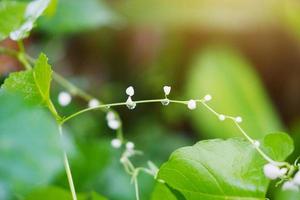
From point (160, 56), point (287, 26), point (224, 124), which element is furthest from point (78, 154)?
point (287, 26)

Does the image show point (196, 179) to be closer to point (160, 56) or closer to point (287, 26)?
point (160, 56)

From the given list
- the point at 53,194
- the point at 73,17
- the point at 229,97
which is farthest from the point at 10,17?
the point at 229,97

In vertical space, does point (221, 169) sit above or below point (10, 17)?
below

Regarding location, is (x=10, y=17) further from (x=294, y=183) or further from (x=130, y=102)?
(x=294, y=183)

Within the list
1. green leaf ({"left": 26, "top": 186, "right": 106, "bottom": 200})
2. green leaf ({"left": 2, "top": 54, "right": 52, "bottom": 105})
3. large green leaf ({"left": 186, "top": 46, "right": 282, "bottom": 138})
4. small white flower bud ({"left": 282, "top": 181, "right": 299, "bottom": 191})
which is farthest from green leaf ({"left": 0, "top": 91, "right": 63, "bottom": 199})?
large green leaf ({"left": 186, "top": 46, "right": 282, "bottom": 138})

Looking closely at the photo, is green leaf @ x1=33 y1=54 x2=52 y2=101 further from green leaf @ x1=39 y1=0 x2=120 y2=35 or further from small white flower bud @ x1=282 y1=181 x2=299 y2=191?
green leaf @ x1=39 y1=0 x2=120 y2=35

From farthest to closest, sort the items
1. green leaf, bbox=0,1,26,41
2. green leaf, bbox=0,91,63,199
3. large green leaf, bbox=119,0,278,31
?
large green leaf, bbox=119,0,278,31 → green leaf, bbox=0,91,63,199 → green leaf, bbox=0,1,26,41
